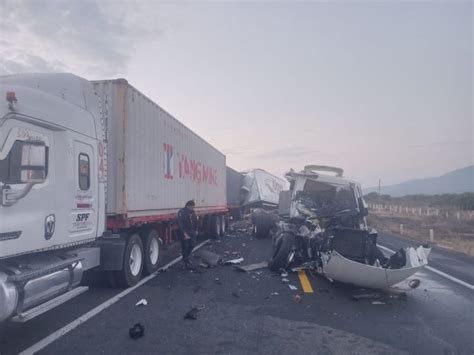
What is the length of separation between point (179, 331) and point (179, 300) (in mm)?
1622

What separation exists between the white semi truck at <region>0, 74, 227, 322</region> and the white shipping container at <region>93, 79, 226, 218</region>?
0.02 meters

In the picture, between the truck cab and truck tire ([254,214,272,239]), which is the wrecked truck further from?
truck tire ([254,214,272,239])

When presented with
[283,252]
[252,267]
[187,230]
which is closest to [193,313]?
[283,252]

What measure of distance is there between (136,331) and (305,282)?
4.31 metres

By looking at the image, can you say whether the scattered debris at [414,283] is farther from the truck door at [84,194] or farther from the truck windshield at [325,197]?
the truck door at [84,194]

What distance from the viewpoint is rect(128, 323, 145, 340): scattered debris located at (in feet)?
17.1

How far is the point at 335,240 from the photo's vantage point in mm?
→ 8344

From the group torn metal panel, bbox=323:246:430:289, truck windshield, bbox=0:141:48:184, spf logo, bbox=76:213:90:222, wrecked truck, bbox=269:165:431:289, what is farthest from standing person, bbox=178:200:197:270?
truck windshield, bbox=0:141:48:184

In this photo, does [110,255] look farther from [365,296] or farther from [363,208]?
[363,208]

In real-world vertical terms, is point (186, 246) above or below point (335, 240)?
below

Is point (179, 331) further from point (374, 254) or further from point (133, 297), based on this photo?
point (374, 254)

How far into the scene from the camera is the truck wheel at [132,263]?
7.65m

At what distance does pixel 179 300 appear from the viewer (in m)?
7.11

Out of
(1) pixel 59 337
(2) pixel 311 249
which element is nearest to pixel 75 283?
(1) pixel 59 337
